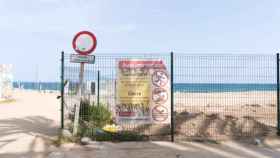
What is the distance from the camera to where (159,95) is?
8594 millimetres

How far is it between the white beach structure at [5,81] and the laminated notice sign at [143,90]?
21.9m

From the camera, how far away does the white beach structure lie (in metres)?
27.7

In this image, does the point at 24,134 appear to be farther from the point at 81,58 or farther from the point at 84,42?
the point at 84,42

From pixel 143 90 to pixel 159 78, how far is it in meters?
0.53

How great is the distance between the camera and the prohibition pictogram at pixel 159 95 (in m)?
8.57

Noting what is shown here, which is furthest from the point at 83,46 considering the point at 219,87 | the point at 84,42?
the point at 219,87

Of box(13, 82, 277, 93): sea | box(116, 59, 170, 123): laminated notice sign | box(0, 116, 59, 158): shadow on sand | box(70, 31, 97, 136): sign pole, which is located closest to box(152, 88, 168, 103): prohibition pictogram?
box(116, 59, 170, 123): laminated notice sign

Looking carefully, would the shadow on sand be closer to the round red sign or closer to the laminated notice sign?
the laminated notice sign

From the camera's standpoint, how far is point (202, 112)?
12.6 metres

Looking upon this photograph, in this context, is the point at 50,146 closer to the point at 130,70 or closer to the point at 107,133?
the point at 107,133

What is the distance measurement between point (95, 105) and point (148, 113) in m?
2.63

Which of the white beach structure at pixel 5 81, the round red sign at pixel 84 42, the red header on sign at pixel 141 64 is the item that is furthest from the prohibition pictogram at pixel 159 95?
the white beach structure at pixel 5 81

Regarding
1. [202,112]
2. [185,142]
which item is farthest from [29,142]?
[202,112]

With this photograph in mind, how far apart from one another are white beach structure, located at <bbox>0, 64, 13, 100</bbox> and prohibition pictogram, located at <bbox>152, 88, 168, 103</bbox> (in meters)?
22.3
